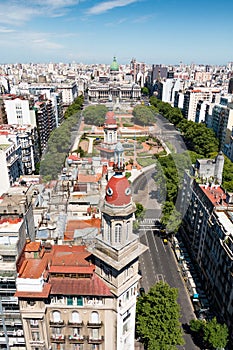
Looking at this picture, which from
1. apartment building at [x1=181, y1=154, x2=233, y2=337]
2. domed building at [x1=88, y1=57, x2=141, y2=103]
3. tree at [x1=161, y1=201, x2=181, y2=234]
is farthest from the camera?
domed building at [x1=88, y1=57, x2=141, y2=103]

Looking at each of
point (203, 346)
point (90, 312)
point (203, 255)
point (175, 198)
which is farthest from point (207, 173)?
point (90, 312)

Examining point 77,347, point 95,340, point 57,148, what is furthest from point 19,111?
point 95,340

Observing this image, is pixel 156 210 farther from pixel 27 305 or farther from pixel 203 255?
pixel 27 305

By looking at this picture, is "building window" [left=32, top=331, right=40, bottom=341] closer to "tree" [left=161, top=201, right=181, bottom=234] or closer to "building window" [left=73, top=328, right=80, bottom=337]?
"building window" [left=73, top=328, right=80, bottom=337]

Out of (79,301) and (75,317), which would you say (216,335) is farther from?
(79,301)

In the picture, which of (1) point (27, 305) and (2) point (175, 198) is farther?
(2) point (175, 198)

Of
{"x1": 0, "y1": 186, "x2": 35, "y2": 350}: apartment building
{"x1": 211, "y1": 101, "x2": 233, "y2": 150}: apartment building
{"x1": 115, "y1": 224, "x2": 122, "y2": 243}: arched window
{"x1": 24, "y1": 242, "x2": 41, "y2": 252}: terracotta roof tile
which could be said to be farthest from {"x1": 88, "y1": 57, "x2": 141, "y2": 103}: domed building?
{"x1": 115, "y1": 224, "x2": 122, "y2": 243}: arched window
